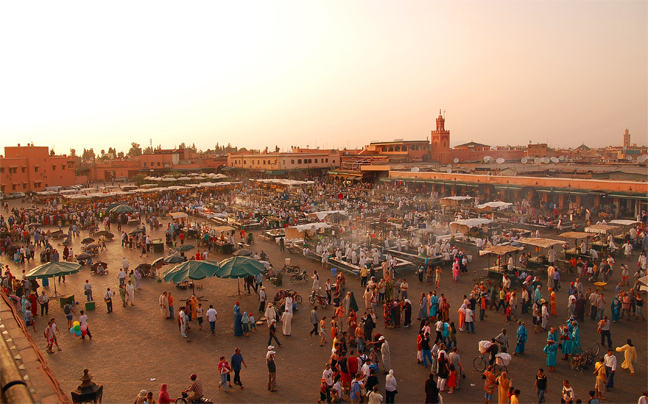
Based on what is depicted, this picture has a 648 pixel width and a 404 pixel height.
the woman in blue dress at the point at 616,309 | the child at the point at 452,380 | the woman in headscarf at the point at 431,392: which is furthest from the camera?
the woman in blue dress at the point at 616,309

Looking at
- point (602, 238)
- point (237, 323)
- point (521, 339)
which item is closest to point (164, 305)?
point (237, 323)

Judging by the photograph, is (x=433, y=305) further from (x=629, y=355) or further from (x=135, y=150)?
(x=135, y=150)

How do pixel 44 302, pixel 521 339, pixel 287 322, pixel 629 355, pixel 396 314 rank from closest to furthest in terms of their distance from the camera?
pixel 629 355
pixel 521 339
pixel 287 322
pixel 396 314
pixel 44 302

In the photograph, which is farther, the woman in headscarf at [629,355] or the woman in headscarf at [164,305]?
the woman in headscarf at [164,305]

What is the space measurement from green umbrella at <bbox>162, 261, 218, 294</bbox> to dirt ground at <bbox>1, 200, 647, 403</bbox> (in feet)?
4.13

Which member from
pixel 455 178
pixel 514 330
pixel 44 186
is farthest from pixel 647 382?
pixel 44 186

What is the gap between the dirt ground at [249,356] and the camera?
28.7ft

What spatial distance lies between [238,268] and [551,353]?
9276 mm

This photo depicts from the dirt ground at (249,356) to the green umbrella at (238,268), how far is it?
118cm

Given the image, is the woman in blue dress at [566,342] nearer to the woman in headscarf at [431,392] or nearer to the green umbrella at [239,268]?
the woman in headscarf at [431,392]

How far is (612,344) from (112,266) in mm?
19583

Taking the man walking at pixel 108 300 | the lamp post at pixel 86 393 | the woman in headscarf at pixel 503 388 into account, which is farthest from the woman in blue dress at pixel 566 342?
the man walking at pixel 108 300

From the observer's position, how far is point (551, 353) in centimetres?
932

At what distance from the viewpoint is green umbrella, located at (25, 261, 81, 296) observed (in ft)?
44.9
